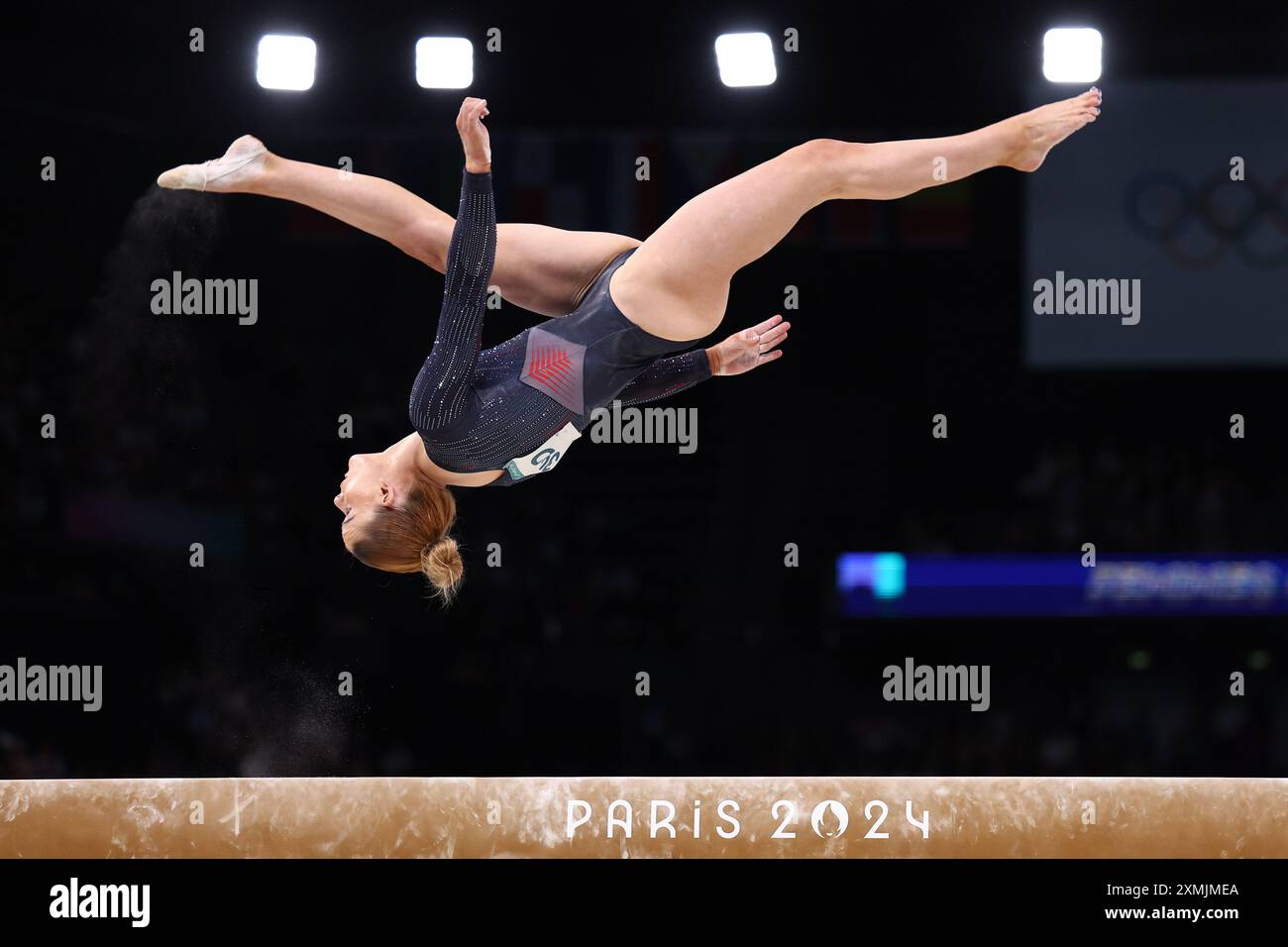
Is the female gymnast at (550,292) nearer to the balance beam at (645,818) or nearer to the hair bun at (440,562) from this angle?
the hair bun at (440,562)

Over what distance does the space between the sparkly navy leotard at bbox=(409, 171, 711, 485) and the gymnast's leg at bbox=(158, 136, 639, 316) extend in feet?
0.25

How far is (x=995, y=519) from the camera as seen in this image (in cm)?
497

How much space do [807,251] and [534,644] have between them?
1.82 meters

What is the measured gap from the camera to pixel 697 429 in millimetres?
4977

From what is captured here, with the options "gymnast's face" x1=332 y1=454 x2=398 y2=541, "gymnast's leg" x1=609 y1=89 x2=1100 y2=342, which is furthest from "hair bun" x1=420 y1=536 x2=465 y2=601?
"gymnast's leg" x1=609 y1=89 x2=1100 y2=342

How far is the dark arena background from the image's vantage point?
4.65 metres

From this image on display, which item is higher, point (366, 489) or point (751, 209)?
point (751, 209)

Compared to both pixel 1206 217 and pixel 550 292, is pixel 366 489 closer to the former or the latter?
pixel 550 292

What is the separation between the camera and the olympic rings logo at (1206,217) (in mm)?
4762

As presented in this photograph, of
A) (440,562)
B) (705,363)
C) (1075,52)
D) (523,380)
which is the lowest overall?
(440,562)

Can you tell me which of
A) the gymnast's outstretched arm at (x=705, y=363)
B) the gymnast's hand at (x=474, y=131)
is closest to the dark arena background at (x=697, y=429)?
the gymnast's outstretched arm at (x=705, y=363)

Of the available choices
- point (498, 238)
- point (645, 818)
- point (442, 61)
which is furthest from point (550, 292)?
point (645, 818)

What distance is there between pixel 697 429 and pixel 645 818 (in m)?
1.48
